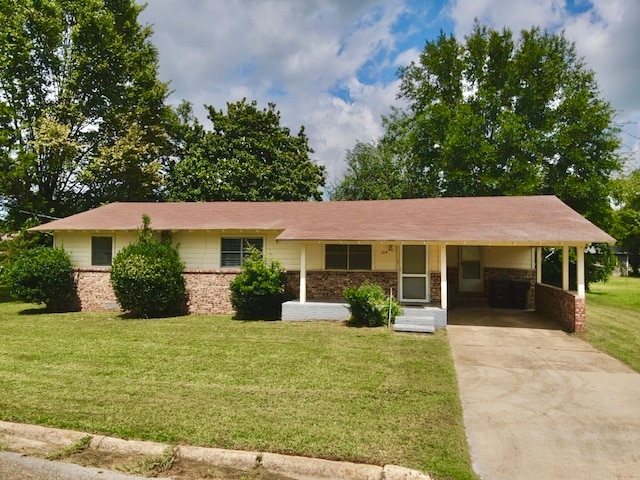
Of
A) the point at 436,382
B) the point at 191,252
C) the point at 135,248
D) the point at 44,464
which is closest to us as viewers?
the point at 44,464

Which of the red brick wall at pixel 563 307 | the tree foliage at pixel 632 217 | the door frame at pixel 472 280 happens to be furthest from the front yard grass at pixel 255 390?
the tree foliage at pixel 632 217

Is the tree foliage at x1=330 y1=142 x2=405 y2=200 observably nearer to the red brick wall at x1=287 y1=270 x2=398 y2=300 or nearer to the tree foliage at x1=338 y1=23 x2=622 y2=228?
the tree foliage at x1=338 y1=23 x2=622 y2=228

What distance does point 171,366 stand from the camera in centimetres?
812

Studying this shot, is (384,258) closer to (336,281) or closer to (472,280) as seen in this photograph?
(336,281)

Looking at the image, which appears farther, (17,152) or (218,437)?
(17,152)

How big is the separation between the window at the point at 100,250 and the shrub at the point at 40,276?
0.89m

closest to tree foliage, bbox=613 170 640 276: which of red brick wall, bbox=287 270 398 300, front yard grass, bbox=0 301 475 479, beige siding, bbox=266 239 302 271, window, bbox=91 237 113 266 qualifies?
red brick wall, bbox=287 270 398 300

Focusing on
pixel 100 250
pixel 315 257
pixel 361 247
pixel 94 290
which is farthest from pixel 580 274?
pixel 94 290

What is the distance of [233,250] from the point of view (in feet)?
52.0

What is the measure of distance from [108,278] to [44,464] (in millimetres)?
12818

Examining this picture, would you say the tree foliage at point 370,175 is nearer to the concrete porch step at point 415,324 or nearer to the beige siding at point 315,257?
the beige siding at point 315,257

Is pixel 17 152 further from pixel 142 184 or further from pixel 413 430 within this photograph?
pixel 413 430

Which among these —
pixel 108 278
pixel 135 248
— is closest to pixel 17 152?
pixel 108 278

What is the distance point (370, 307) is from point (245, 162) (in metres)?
18.6
